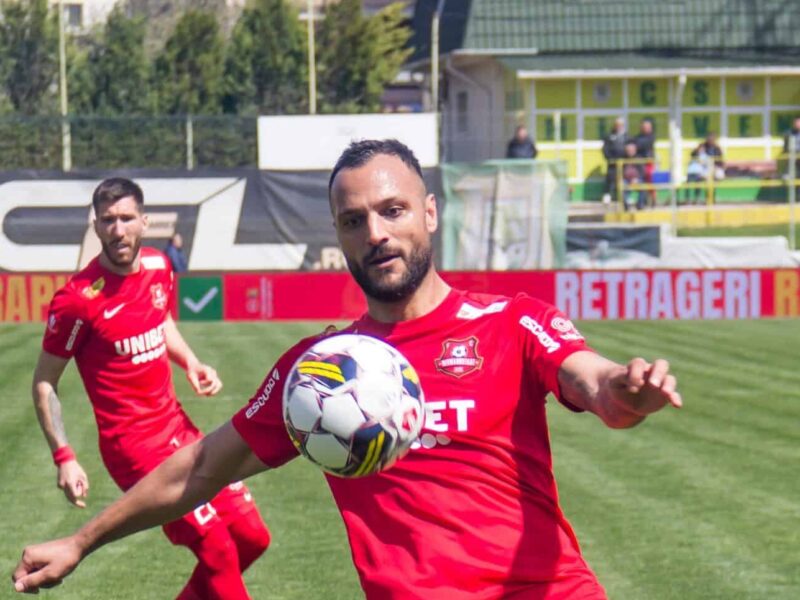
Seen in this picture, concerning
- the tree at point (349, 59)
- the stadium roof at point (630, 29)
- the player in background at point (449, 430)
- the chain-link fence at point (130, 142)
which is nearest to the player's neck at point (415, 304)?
the player in background at point (449, 430)

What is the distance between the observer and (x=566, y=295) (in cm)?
2752

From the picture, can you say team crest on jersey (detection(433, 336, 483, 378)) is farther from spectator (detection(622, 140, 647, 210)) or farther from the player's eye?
spectator (detection(622, 140, 647, 210))

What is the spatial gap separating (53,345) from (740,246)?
890 inches

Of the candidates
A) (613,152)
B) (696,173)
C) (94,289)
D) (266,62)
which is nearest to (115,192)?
(94,289)

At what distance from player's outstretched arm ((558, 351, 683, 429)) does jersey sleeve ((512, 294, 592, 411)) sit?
0.13 ft

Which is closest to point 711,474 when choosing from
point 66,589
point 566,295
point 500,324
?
point 66,589

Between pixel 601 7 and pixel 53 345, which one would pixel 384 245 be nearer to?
pixel 53 345

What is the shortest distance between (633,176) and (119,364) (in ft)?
86.2

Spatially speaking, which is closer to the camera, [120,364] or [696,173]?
[120,364]

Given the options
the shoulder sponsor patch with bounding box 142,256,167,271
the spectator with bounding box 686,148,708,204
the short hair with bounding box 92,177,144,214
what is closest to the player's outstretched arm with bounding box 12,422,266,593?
the short hair with bounding box 92,177,144,214

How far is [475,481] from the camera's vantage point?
452 centimetres

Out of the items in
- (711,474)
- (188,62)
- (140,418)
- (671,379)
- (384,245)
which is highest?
(188,62)

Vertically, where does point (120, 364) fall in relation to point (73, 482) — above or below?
above

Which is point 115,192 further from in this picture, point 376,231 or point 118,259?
point 376,231
